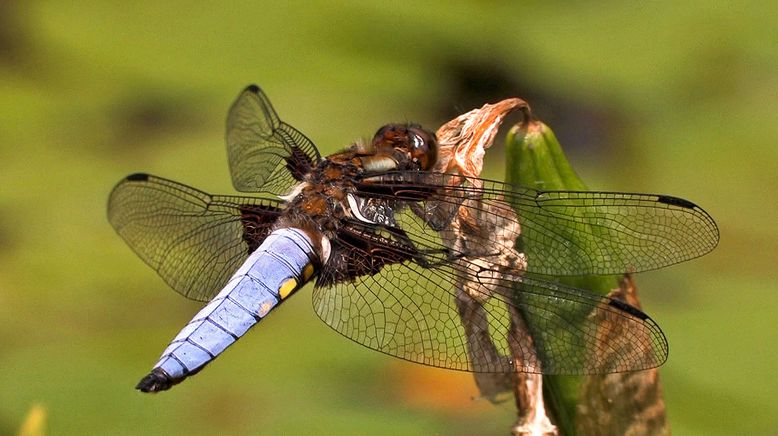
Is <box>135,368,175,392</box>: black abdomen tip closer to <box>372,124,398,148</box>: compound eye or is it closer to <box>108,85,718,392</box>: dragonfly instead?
<box>108,85,718,392</box>: dragonfly

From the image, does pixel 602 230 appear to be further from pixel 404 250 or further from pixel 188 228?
pixel 188 228

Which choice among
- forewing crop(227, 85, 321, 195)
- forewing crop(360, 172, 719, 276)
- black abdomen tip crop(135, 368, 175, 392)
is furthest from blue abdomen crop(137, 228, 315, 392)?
forewing crop(360, 172, 719, 276)

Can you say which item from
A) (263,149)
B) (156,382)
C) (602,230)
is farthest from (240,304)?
(602,230)

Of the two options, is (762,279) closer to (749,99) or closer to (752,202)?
(752,202)

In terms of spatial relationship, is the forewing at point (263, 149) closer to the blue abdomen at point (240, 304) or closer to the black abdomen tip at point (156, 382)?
the blue abdomen at point (240, 304)

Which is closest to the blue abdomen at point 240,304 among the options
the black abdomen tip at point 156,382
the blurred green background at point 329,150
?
the black abdomen tip at point 156,382

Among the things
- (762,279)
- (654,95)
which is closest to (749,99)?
(654,95)
